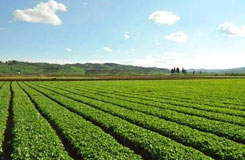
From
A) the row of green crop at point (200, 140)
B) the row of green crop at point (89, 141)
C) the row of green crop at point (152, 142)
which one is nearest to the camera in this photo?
the row of green crop at point (152, 142)

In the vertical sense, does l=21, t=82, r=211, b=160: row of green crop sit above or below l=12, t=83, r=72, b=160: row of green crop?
above

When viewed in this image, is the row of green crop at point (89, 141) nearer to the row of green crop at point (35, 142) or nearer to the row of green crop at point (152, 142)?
the row of green crop at point (35, 142)

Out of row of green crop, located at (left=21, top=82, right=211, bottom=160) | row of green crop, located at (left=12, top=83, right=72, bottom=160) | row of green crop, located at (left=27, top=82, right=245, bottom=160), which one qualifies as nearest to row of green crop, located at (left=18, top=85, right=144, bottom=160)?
row of green crop, located at (left=12, top=83, right=72, bottom=160)

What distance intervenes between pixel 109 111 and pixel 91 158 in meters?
13.9

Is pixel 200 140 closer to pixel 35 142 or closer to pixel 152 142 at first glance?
pixel 152 142

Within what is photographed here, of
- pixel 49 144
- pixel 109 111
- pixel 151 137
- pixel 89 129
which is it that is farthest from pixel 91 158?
pixel 109 111

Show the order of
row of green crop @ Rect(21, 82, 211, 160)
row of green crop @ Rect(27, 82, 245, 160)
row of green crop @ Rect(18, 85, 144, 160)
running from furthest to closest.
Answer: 1. row of green crop @ Rect(27, 82, 245, 160)
2. row of green crop @ Rect(18, 85, 144, 160)
3. row of green crop @ Rect(21, 82, 211, 160)

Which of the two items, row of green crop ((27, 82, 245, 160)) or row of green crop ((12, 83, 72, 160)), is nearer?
row of green crop ((12, 83, 72, 160))

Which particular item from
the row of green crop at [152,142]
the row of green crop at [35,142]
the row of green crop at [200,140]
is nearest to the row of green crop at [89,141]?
the row of green crop at [35,142]

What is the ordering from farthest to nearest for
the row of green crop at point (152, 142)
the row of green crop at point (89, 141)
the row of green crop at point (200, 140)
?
the row of green crop at point (200, 140) → the row of green crop at point (89, 141) → the row of green crop at point (152, 142)

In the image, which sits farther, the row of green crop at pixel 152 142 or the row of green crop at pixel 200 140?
the row of green crop at pixel 200 140

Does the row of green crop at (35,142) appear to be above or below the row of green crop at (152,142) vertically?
below

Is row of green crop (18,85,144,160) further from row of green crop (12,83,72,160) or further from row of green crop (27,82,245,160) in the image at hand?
row of green crop (27,82,245,160)

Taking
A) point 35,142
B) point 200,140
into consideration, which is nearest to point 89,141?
point 35,142
